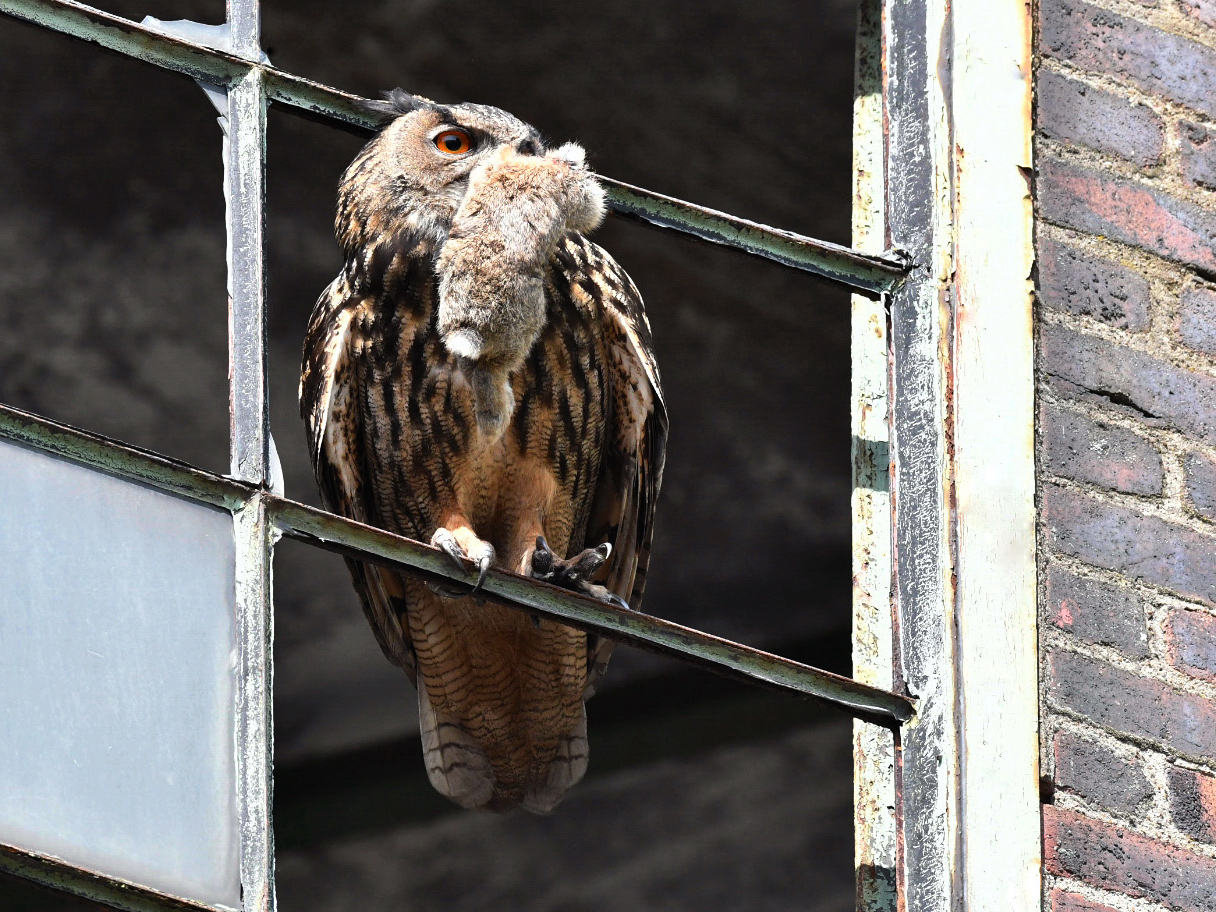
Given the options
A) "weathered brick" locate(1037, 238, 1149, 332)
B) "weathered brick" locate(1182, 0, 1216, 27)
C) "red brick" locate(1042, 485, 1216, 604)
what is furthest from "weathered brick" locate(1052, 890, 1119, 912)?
"weathered brick" locate(1182, 0, 1216, 27)

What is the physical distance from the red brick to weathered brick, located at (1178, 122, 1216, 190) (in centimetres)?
53

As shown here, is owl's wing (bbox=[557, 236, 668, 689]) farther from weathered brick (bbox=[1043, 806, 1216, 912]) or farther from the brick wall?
weathered brick (bbox=[1043, 806, 1216, 912])

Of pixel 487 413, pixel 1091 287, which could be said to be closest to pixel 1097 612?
pixel 1091 287

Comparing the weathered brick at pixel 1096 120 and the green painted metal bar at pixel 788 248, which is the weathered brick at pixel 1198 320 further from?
the green painted metal bar at pixel 788 248

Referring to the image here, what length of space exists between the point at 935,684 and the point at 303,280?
2.31m

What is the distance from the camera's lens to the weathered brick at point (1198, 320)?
3043 mm

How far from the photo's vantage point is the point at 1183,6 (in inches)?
128

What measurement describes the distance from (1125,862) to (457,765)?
121 centimetres

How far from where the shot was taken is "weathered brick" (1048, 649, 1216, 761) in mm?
2754

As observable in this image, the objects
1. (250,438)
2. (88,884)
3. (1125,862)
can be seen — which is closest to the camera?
(88,884)

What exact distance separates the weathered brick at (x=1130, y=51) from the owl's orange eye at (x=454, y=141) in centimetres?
89

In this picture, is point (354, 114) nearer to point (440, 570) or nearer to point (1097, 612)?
point (440, 570)

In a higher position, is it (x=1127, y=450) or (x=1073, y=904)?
(x=1127, y=450)

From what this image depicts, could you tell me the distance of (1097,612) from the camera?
2812 millimetres
